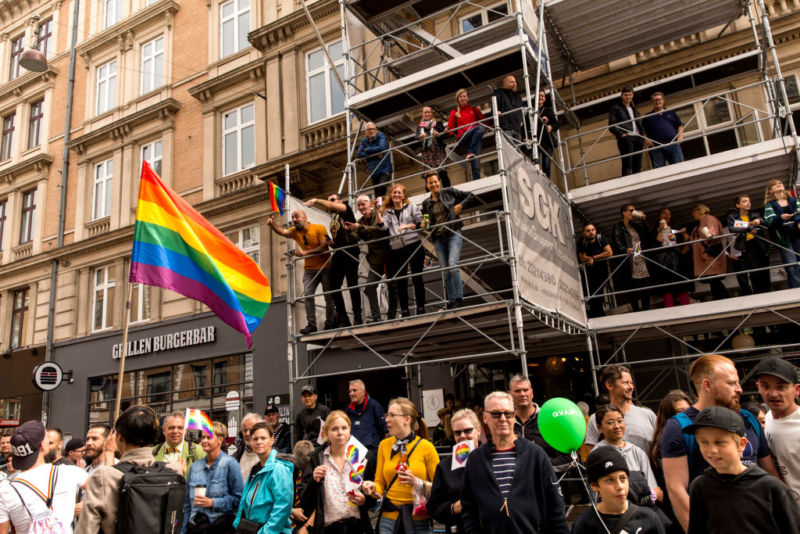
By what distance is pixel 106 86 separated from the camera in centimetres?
2208

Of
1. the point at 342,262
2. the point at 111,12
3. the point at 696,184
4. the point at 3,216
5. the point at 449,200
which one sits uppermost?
the point at 111,12

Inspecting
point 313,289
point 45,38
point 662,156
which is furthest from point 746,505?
point 45,38

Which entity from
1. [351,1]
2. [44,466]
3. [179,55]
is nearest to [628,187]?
[351,1]

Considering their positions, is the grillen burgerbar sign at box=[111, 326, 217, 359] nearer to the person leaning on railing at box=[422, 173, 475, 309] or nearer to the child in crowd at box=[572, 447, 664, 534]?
the person leaning on railing at box=[422, 173, 475, 309]

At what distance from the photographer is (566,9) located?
11492mm

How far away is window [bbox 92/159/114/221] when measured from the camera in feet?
68.8

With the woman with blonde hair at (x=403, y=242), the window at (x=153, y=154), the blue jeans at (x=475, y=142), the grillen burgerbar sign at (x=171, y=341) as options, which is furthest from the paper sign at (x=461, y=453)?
the window at (x=153, y=154)

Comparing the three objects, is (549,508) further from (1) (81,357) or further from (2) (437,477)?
(1) (81,357)

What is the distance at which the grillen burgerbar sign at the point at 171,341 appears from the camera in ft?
55.1

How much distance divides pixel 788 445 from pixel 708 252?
6460 mm

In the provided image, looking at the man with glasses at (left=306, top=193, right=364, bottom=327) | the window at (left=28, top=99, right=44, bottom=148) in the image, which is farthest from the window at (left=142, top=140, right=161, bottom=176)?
the man with glasses at (left=306, top=193, right=364, bottom=327)

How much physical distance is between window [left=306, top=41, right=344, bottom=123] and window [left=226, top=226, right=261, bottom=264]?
11.1 ft

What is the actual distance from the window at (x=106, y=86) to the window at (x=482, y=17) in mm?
13325

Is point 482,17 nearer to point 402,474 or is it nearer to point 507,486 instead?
point 402,474
